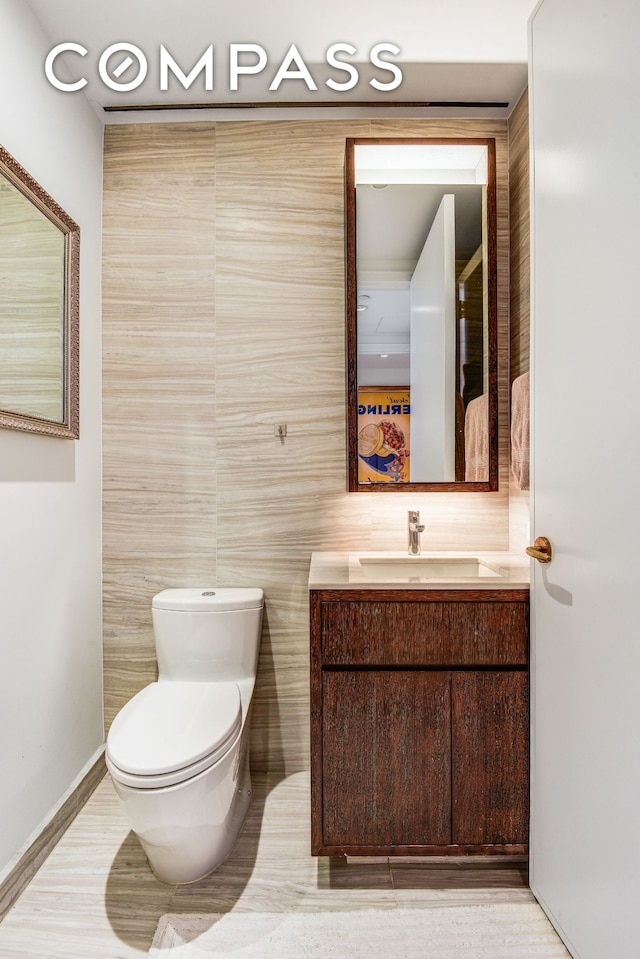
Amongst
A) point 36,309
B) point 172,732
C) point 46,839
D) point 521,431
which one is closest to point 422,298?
point 521,431

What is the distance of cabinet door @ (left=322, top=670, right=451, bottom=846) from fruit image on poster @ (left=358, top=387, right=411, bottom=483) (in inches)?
29.1

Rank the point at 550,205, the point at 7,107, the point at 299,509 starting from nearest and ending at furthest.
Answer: the point at 550,205 < the point at 7,107 < the point at 299,509

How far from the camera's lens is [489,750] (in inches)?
57.7

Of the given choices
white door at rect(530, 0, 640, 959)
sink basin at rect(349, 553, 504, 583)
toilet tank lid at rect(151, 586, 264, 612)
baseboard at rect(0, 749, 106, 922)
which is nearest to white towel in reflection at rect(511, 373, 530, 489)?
white door at rect(530, 0, 640, 959)

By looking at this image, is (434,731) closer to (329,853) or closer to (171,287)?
(329,853)

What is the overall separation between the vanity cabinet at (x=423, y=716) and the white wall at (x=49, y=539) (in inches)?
32.1

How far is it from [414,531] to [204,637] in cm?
81

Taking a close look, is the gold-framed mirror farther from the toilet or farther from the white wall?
the toilet

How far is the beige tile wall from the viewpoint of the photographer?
2.04 metres

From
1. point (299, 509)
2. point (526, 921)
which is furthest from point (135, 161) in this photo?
point (526, 921)

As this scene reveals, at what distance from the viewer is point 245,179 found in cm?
204

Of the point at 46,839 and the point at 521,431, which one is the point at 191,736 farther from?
the point at 521,431

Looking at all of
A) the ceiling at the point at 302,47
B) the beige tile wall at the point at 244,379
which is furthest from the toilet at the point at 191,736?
Result: the ceiling at the point at 302,47

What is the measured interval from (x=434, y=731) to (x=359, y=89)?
211 cm
